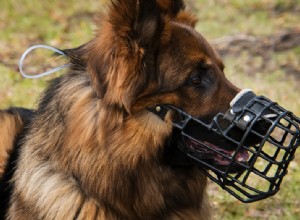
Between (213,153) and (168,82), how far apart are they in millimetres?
491

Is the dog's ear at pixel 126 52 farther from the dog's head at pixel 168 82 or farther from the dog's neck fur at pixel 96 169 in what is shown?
the dog's neck fur at pixel 96 169

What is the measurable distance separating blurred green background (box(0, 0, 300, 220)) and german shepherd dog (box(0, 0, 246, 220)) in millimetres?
1744

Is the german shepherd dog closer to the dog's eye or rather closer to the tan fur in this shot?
the dog's eye

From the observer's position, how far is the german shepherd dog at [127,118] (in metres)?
3.38

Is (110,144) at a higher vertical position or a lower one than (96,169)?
higher

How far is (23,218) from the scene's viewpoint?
383cm

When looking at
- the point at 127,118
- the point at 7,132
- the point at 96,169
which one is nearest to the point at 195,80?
the point at 127,118

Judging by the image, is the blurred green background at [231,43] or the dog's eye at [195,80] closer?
the dog's eye at [195,80]

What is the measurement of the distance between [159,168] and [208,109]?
0.44 metres

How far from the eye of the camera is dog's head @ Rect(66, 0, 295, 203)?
11.0 feet

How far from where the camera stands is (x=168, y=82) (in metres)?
3.46

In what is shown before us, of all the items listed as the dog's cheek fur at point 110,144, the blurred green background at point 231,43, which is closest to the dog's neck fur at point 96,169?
the dog's cheek fur at point 110,144

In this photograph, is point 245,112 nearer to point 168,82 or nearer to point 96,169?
point 168,82

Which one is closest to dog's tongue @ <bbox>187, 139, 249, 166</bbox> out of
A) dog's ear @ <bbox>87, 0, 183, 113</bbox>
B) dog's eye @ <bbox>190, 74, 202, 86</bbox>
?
dog's eye @ <bbox>190, 74, 202, 86</bbox>
